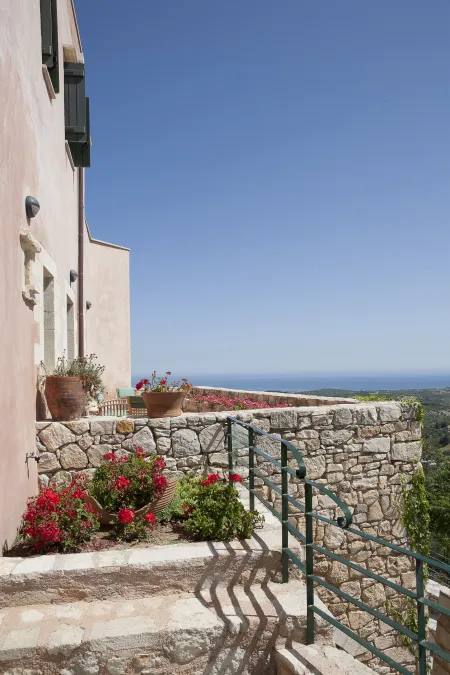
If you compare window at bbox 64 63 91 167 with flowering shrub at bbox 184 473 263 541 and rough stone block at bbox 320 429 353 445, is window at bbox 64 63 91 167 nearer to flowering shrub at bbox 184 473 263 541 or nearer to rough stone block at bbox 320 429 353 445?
rough stone block at bbox 320 429 353 445

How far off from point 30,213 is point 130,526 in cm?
322

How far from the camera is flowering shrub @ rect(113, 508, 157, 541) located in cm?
484

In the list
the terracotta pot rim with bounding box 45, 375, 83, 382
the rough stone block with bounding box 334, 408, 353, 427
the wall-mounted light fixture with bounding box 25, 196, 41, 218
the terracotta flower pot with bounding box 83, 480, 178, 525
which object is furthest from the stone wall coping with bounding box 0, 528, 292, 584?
the wall-mounted light fixture with bounding box 25, 196, 41, 218

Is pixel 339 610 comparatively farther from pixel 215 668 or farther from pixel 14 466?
pixel 14 466

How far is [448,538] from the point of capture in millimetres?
27516

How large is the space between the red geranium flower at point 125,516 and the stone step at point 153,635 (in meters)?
0.82

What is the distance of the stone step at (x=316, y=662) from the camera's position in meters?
3.33

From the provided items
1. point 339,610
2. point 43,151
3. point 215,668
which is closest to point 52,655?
point 215,668

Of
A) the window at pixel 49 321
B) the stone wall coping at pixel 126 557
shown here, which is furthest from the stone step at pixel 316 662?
the window at pixel 49 321

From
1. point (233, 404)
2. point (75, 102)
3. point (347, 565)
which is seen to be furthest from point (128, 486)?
point (75, 102)

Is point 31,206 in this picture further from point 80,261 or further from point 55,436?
point 80,261

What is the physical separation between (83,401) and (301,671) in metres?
3.70

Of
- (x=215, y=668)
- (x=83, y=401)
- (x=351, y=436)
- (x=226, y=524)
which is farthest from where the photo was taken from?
(x=351, y=436)

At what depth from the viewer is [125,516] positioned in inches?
190
